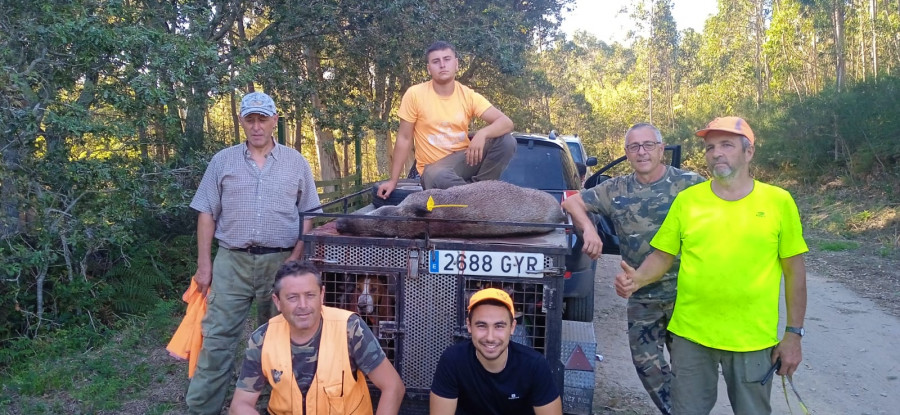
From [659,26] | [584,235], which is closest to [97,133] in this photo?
[584,235]

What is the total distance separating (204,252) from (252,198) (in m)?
0.49

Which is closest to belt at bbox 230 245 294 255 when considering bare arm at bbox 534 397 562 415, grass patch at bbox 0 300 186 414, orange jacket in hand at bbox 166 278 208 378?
orange jacket in hand at bbox 166 278 208 378

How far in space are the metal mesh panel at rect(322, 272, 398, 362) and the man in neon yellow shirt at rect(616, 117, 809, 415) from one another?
1445 mm

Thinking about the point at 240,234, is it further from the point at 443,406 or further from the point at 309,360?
the point at 443,406

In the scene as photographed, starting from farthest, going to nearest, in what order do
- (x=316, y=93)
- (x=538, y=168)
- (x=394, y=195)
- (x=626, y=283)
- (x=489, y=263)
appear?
(x=316, y=93) → (x=538, y=168) → (x=394, y=195) → (x=489, y=263) → (x=626, y=283)

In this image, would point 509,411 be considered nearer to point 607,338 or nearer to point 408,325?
point 408,325

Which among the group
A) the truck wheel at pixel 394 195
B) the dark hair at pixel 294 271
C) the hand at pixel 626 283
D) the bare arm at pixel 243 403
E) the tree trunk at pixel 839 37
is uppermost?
the tree trunk at pixel 839 37

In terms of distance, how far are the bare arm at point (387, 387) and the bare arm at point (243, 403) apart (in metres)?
0.55

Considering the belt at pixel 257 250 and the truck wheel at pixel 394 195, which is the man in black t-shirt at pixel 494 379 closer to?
the belt at pixel 257 250

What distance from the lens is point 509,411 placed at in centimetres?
323

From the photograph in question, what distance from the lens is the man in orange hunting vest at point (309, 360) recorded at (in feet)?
10.8

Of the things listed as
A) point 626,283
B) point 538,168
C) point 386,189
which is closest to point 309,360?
point 626,283

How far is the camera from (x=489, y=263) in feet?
11.9

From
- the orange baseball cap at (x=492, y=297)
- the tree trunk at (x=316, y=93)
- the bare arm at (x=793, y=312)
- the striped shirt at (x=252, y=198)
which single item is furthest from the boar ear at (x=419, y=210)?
the tree trunk at (x=316, y=93)
